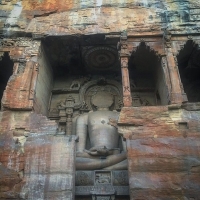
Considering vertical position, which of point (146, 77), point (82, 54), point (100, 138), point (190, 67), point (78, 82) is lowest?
point (100, 138)

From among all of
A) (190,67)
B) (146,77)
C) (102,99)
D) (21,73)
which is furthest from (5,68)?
(190,67)

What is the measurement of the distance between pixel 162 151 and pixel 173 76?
2523mm

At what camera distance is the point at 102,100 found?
10.8m

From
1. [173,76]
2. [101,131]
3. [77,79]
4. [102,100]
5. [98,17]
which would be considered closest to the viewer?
[173,76]

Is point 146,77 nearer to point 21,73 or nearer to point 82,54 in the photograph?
point 82,54

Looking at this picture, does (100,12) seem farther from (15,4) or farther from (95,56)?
(15,4)

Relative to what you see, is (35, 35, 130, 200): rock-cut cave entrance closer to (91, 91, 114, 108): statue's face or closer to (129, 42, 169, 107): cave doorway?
(91, 91, 114, 108): statue's face

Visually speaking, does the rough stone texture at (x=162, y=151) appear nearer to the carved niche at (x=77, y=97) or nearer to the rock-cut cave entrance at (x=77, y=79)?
the rock-cut cave entrance at (x=77, y=79)

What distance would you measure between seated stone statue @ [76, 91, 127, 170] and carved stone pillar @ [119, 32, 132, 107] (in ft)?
2.33

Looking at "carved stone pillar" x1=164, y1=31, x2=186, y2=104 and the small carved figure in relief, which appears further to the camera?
the small carved figure in relief

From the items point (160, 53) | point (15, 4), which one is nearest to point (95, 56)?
point (160, 53)

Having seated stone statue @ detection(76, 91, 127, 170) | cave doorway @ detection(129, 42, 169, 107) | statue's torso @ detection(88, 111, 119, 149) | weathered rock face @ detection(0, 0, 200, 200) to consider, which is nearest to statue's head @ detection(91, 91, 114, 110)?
seated stone statue @ detection(76, 91, 127, 170)

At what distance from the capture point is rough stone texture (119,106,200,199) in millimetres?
6605

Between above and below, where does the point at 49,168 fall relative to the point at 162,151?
below
